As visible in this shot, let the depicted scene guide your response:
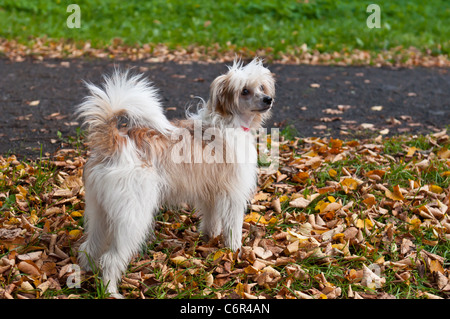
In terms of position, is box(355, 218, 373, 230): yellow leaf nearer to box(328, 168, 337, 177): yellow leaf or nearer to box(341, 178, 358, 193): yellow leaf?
box(341, 178, 358, 193): yellow leaf

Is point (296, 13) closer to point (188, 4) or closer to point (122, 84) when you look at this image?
point (188, 4)

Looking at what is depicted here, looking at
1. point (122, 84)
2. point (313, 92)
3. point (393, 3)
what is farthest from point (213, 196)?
point (393, 3)

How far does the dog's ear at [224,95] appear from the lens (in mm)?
3471

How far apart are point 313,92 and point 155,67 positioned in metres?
2.96

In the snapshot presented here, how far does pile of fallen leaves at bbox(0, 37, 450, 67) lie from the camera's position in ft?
30.2

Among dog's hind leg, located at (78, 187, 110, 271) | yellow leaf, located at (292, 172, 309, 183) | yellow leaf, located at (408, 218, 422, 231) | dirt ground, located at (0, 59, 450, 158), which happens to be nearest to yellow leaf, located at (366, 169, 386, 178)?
yellow leaf, located at (292, 172, 309, 183)

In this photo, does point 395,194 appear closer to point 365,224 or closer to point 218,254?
point 365,224

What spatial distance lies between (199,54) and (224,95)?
6255 millimetres

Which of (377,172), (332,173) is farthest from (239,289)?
(377,172)

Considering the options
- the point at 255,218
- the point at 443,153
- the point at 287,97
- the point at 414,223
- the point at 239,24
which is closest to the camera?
the point at 414,223

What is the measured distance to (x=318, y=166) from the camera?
16.0 ft

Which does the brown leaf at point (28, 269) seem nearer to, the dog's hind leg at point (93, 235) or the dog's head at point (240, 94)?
the dog's hind leg at point (93, 235)

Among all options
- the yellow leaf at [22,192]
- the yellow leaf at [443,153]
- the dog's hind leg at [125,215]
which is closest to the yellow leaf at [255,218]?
the dog's hind leg at [125,215]

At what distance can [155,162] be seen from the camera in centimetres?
317
